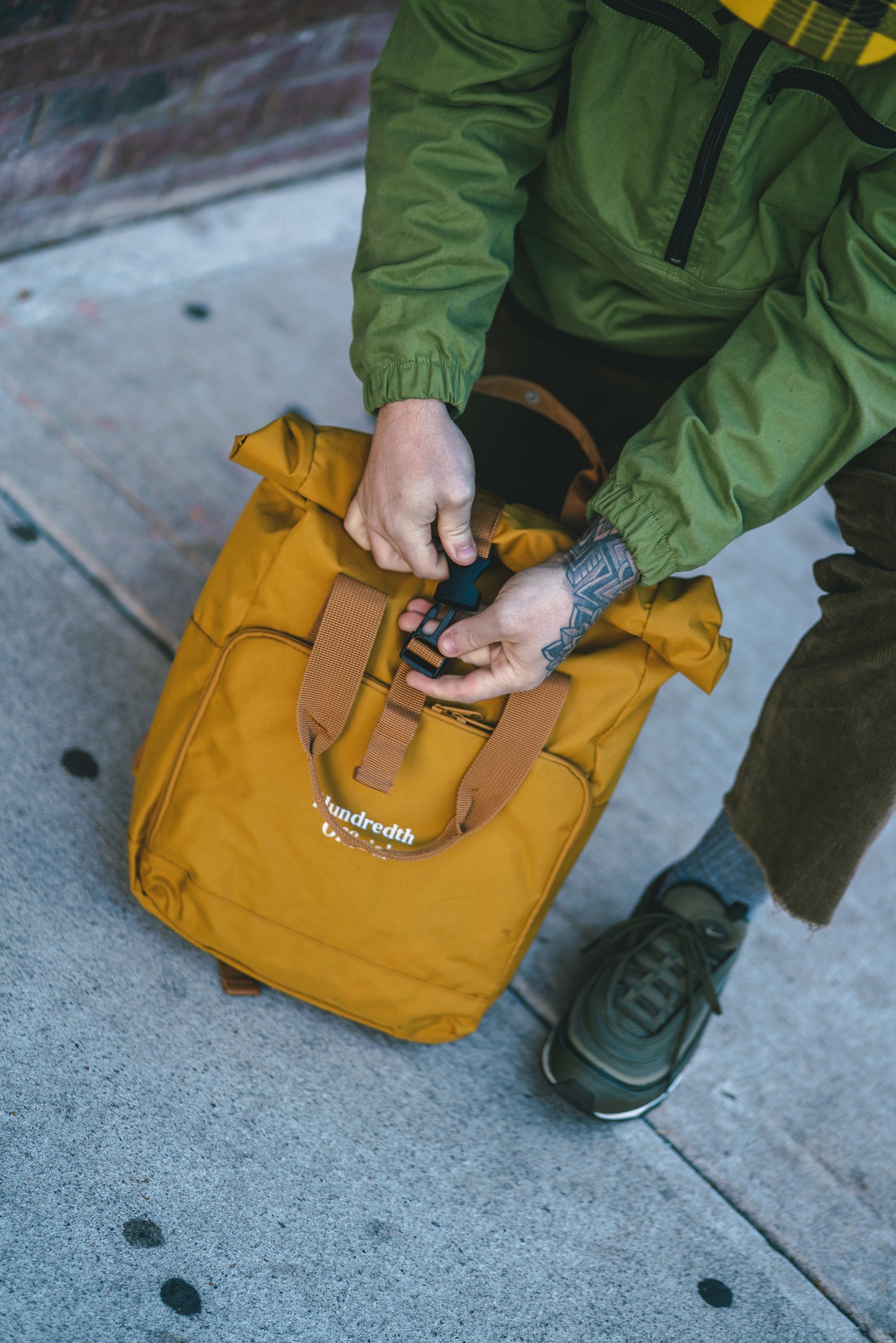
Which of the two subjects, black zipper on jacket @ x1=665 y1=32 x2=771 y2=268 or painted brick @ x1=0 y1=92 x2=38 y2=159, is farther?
painted brick @ x1=0 y1=92 x2=38 y2=159

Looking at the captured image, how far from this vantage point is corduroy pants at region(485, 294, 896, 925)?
1282 millimetres

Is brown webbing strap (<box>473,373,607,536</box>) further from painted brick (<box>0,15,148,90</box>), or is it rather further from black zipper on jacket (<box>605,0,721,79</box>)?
painted brick (<box>0,15,148,90</box>)

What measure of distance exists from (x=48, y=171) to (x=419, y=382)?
4.41 feet

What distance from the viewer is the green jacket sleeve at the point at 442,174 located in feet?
3.99

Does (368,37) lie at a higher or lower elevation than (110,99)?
higher

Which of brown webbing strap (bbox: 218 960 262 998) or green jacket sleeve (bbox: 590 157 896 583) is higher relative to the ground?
green jacket sleeve (bbox: 590 157 896 583)

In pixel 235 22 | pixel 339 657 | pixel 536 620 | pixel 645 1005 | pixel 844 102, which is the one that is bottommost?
pixel 645 1005

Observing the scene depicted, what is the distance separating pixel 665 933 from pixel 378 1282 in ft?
2.01

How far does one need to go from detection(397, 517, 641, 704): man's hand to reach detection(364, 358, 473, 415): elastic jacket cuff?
0.23m

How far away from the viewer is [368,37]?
8.36ft

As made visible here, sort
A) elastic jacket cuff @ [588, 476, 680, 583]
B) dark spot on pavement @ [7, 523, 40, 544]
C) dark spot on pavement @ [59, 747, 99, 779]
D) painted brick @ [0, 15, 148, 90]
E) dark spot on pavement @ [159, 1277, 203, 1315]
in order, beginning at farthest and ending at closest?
1. painted brick @ [0, 15, 148, 90]
2. dark spot on pavement @ [7, 523, 40, 544]
3. dark spot on pavement @ [59, 747, 99, 779]
4. elastic jacket cuff @ [588, 476, 680, 583]
5. dark spot on pavement @ [159, 1277, 203, 1315]

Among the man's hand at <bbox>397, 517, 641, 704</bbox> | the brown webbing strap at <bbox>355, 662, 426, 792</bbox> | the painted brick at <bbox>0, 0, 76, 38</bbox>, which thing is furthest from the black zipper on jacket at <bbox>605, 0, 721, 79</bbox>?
the painted brick at <bbox>0, 0, 76, 38</bbox>

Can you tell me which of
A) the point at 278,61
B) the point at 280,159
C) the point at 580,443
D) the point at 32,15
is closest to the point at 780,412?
the point at 580,443

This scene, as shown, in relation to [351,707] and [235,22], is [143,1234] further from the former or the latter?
[235,22]
